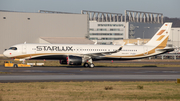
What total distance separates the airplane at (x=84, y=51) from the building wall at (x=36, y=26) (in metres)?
42.7

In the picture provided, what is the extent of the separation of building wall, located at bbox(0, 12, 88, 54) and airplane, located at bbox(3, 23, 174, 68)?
140ft

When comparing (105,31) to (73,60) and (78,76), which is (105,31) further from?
(78,76)

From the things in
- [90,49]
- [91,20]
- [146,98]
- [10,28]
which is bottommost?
[146,98]

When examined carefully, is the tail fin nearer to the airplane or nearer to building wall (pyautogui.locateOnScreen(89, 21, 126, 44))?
the airplane

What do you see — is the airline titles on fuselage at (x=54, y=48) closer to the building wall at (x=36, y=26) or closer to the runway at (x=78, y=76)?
the runway at (x=78, y=76)

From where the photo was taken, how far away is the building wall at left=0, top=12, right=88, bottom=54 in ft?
274

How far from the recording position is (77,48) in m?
44.9

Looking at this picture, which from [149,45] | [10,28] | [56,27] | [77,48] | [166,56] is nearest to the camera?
[77,48]

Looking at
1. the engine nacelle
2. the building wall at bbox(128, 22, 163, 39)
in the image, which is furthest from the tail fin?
the building wall at bbox(128, 22, 163, 39)

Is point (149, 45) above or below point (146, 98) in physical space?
above

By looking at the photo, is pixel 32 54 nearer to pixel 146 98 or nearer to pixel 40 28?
pixel 146 98

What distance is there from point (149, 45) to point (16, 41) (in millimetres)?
49747

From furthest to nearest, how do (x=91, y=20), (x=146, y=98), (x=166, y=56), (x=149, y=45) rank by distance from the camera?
(x=91, y=20), (x=166, y=56), (x=149, y=45), (x=146, y=98)

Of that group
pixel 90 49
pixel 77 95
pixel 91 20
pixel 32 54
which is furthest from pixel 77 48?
pixel 91 20
